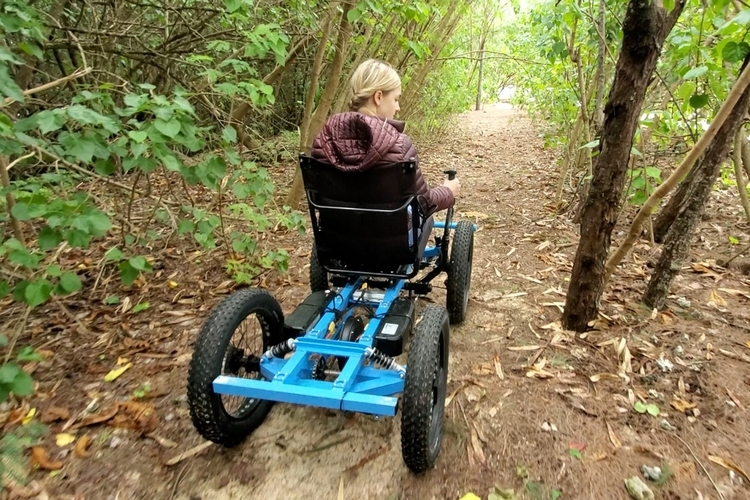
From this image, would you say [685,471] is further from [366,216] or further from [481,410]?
[366,216]

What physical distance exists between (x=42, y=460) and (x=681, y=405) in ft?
9.66

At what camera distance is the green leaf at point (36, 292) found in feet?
6.29

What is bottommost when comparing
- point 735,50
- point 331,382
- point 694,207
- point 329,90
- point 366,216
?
point 331,382

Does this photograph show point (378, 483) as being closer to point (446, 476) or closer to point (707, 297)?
point (446, 476)

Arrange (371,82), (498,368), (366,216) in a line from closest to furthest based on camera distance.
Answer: (366,216) < (371,82) < (498,368)

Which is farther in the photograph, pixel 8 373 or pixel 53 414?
pixel 53 414

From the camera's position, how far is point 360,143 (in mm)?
2057

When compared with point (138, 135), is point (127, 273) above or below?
below

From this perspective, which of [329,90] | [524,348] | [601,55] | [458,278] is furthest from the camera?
[329,90]

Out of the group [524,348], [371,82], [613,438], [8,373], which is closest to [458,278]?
[524,348]

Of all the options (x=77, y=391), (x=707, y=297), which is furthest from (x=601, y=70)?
(x=77, y=391)

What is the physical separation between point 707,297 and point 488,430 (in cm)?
214

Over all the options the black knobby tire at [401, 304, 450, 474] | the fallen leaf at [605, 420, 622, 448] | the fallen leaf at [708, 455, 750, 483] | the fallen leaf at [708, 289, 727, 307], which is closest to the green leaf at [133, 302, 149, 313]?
the black knobby tire at [401, 304, 450, 474]

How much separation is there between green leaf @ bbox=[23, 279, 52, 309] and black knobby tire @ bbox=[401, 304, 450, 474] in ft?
5.13
